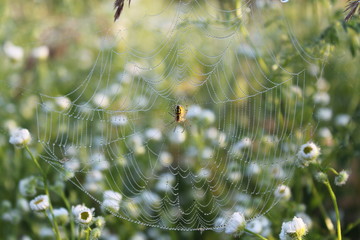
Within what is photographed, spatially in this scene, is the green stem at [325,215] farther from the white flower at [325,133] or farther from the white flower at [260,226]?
the white flower at [325,133]

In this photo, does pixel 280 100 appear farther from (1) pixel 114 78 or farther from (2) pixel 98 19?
(2) pixel 98 19

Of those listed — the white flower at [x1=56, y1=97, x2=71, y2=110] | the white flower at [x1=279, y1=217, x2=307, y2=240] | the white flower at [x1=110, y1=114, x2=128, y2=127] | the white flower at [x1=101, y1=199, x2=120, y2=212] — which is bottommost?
the white flower at [x1=101, y1=199, x2=120, y2=212]

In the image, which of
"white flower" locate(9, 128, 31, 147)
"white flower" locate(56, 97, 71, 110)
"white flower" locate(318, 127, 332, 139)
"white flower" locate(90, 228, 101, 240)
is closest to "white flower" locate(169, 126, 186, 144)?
"white flower" locate(56, 97, 71, 110)

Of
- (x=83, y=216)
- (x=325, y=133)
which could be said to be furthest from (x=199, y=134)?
(x=83, y=216)

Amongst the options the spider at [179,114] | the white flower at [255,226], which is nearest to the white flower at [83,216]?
the white flower at [255,226]

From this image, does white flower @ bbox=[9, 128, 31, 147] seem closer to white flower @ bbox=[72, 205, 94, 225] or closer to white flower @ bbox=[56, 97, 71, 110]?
white flower @ bbox=[72, 205, 94, 225]

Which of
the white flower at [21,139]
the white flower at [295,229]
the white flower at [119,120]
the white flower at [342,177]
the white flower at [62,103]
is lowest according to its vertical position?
the white flower at [295,229]

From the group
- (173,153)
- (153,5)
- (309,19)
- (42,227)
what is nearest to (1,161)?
(42,227)
